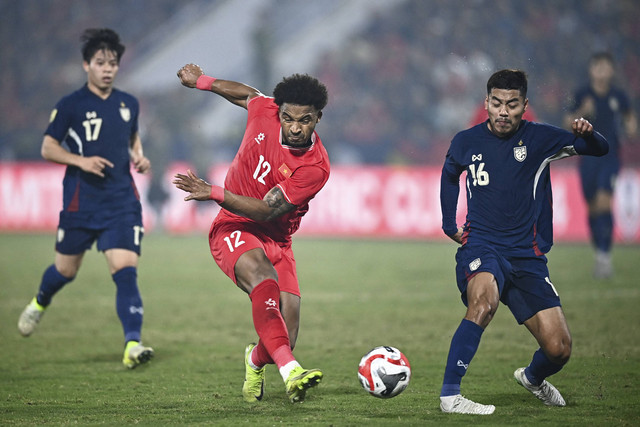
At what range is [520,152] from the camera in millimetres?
5297

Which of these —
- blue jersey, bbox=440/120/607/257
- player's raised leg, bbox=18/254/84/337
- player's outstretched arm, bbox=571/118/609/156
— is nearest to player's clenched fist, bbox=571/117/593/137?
player's outstretched arm, bbox=571/118/609/156

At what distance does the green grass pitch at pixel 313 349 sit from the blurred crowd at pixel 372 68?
8.22 metres

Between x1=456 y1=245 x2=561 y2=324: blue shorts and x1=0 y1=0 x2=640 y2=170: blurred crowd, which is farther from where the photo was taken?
x1=0 y1=0 x2=640 y2=170: blurred crowd

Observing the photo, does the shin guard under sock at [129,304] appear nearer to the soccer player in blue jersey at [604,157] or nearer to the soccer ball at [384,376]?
the soccer ball at [384,376]

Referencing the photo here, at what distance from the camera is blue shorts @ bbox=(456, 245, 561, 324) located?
16.9 feet

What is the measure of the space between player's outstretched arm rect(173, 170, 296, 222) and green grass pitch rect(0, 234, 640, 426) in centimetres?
115

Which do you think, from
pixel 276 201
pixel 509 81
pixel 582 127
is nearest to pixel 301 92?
pixel 276 201

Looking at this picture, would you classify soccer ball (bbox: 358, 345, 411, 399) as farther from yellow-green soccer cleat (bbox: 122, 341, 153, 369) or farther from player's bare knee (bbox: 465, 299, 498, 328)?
yellow-green soccer cleat (bbox: 122, 341, 153, 369)

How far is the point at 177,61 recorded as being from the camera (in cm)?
2908

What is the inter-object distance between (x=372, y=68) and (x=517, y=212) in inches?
839

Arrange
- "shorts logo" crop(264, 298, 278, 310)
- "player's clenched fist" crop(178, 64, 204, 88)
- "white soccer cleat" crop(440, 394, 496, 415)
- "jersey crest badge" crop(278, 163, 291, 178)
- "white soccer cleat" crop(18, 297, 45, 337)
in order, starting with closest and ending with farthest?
1. "white soccer cleat" crop(440, 394, 496, 415)
2. "shorts logo" crop(264, 298, 278, 310)
3. "jersey crest badge" crop(278, 163, 291, 178)
4. "player's clenched fist" crop(178, 64, 204, 88)
5. "white soccer cleat" crop(18, 297, 45, 337)

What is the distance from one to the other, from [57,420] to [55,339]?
3.54 metres

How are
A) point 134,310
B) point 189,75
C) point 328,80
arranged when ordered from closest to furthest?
point 189,75
point 134,310
point 328,80

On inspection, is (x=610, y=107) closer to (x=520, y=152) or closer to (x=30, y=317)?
(x=520, y=152)
